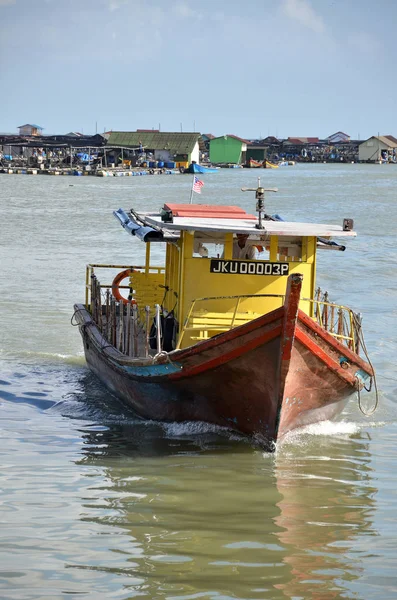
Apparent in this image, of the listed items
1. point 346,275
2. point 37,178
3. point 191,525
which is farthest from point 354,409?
point 37,178

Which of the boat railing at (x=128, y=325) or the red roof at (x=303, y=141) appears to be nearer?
the boat railing at (x=128, y=325)

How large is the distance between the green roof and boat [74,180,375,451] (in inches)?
3899

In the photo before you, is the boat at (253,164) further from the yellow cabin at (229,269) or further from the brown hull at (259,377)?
the brown hull at (259,377)

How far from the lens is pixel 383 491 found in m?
9.94

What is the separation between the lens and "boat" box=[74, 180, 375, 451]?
1060 centimetres

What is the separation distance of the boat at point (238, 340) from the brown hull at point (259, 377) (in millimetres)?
13

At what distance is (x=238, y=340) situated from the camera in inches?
416

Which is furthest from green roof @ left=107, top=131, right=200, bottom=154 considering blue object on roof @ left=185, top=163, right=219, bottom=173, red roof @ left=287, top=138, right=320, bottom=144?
red roof @ left=287, top=138, right=320, bottom=144

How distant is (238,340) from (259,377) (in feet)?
1.60

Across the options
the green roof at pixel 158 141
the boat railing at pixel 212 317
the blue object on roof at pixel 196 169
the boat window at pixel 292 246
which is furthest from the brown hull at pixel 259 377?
the green roof at pixel 158 141

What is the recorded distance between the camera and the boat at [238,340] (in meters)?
10.6

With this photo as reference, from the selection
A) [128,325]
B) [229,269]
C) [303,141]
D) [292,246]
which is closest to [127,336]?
[128,325]

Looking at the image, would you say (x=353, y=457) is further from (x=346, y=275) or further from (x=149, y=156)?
(x=149, y=156)

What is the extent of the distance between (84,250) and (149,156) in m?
84.5
